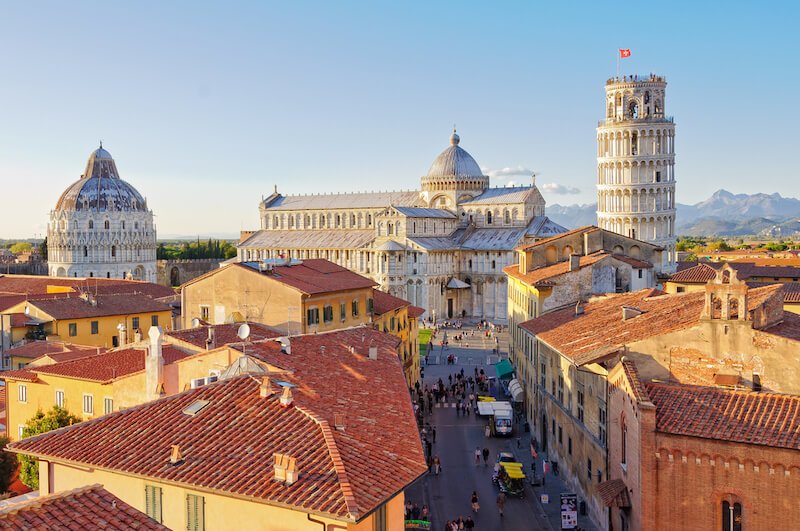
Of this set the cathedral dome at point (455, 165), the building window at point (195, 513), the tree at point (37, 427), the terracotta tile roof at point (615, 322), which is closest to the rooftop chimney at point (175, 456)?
the building window at point (195, 513)

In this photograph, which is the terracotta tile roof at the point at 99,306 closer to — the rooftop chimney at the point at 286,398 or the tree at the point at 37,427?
the tree at the point at 37,427

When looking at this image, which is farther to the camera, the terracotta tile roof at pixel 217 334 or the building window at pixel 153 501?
the terracotta tile roof at pixel 217 334

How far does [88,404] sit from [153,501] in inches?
604

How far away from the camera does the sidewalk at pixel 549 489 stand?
93.5 ft

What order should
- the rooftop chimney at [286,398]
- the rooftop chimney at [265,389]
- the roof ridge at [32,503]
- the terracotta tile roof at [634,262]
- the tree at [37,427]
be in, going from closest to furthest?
1. the roof ridge at [32,503]
2. the rooftop chimney at [286,398]
3. the rooftop chimney at [265,389]
4. the tree at [37,427]
5. the terracotta tile roof at [634,262]

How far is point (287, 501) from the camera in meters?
13.8

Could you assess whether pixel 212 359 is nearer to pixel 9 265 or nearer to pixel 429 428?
pixel 429 428

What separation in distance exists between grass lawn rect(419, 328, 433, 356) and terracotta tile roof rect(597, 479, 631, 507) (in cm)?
4660

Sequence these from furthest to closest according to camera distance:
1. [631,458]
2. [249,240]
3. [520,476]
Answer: [249,240] → [520,476] → [631,458]

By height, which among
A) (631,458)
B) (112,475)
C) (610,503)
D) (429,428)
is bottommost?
(429,428)

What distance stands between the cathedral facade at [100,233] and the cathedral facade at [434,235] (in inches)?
1040

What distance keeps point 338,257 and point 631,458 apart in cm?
9395

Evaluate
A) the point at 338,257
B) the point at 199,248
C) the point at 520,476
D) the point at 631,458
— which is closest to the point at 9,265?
the point at 199,248

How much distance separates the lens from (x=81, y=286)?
7462 cm
